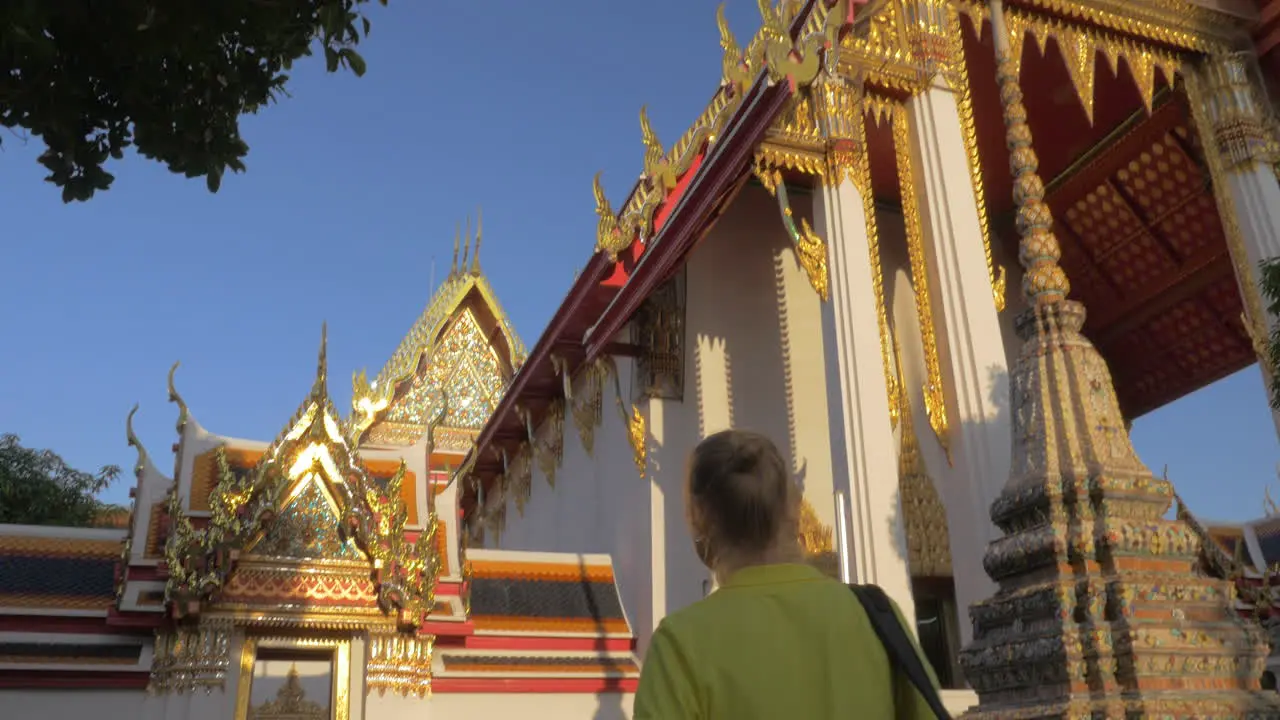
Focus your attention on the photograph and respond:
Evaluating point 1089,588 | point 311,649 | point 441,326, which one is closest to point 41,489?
point 441,326

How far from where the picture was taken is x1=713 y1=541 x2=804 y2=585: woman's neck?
1157 mm

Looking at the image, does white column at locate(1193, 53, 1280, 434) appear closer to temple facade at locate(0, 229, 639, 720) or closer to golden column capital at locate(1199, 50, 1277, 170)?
golden column capital at locate(1199, 50, 1277, 170)

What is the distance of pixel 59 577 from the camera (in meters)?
5.70

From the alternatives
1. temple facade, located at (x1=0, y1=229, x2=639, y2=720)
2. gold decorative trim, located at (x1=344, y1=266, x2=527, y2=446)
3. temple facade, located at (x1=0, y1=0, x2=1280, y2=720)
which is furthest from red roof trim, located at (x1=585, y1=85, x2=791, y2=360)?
gold decorative trim, located at (x1=344, y1=266, x2=527, y2=446)

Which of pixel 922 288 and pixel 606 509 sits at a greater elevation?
pixel 922 288

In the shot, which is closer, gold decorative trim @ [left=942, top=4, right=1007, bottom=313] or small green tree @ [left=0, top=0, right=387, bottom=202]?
small green tree @ [left=0, top=0, right=387, bottom=202]

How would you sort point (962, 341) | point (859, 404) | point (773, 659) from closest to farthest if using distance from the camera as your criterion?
point (773, 659)
point (859, 404)
point (962, 341)

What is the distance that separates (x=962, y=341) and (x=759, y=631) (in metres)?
4.52

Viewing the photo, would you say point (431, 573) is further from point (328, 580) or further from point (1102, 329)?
point (1102, 329)

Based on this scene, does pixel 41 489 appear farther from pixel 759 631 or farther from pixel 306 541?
pixel 759 631

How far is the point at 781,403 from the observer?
7129mm

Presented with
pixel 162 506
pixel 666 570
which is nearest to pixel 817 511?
pixel 666 570

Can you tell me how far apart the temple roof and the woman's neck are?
45.1 feet

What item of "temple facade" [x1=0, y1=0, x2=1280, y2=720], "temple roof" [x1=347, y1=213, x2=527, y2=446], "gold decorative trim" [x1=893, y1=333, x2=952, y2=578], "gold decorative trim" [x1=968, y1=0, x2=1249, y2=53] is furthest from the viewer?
"temple roof" [x1=347, y1=213, x2=527, y2=446]
